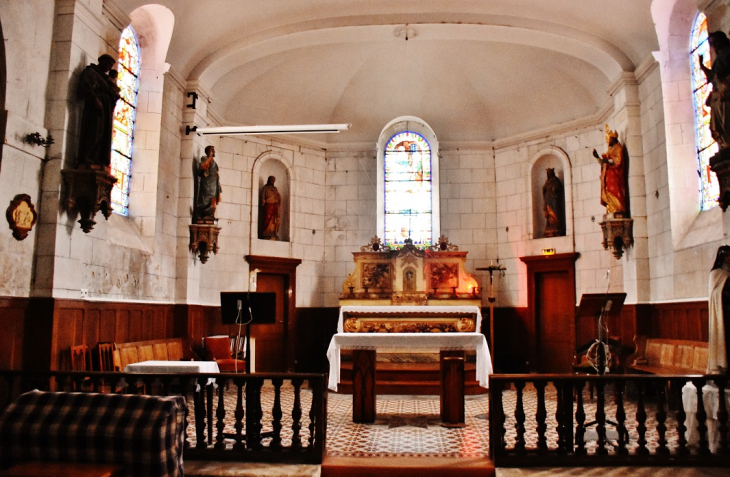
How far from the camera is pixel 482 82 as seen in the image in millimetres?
12945

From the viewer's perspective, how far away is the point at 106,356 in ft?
24.9

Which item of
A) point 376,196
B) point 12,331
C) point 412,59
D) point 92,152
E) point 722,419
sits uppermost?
point 412,59

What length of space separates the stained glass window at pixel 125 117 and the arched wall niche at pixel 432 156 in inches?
225

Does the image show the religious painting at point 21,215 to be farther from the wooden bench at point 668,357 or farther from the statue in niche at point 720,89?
the wooden bench at point 668,357

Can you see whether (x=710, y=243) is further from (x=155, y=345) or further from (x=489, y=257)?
(x=155, y=345)

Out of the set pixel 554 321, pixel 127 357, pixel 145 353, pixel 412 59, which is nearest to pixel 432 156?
pixel 412 59

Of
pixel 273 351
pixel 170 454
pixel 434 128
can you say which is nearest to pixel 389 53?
pixel 434 128

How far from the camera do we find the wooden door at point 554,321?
11969 mm

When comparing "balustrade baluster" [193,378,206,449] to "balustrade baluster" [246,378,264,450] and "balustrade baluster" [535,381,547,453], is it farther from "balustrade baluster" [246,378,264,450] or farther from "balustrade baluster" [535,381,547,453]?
"balustrade baluster" [535,381,547,453]

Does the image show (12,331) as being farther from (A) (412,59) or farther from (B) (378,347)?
(A) (412,59)

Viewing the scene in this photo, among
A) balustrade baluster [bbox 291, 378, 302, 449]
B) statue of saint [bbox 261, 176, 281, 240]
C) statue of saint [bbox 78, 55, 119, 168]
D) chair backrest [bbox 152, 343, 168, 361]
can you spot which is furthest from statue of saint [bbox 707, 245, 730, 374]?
statue of saint [bbox 261, 176, 281, 240]

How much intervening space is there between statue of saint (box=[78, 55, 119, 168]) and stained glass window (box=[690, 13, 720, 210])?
8.01 meters

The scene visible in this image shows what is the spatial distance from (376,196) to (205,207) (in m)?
4.30

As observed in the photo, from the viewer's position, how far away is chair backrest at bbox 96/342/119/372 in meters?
7.39
